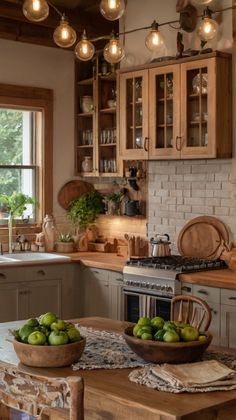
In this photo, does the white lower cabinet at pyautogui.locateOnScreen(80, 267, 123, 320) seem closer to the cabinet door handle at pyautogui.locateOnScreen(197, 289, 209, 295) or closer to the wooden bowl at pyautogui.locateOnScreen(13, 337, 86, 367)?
the cabinet door handle at pyautogui.locateOnScreen(197, 289, 209, 295)

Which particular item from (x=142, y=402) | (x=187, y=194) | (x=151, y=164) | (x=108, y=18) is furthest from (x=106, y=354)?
(x=151, y=164)

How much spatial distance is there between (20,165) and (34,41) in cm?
126

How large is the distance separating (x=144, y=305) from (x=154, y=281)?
0.80ft

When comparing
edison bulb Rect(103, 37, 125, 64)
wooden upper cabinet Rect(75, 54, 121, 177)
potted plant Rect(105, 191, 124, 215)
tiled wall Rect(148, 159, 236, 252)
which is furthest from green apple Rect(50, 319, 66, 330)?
potted plant Rect(105, 191, 124, 215)

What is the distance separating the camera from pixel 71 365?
3055mm

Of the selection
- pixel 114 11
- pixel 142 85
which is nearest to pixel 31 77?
pixel 142 85

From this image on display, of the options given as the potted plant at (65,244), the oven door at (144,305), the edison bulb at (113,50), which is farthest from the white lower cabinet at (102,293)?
the edison bulb at (113,50)

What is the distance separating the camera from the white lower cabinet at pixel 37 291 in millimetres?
6172

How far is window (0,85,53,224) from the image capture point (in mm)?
7148

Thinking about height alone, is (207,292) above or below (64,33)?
below

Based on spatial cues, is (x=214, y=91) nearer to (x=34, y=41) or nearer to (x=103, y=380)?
(x=34, y=41)

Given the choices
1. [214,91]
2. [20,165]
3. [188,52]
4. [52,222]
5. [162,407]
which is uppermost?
[188,52]

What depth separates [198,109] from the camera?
5.92 m

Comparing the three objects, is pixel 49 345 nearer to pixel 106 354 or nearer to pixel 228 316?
pixel 106 354
